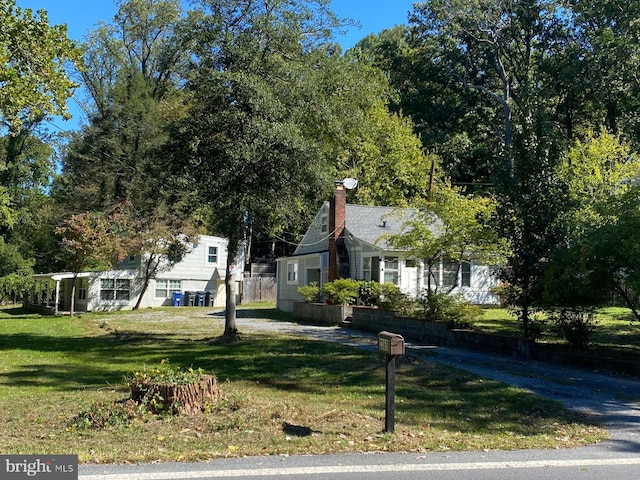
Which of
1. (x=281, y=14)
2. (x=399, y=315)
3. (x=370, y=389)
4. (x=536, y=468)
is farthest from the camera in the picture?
(x=399, y=315)

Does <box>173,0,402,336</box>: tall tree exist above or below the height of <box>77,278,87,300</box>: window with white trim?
above

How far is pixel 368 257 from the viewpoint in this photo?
2411 centimetres

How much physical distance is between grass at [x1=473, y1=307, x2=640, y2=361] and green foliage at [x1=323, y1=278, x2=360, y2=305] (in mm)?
4751

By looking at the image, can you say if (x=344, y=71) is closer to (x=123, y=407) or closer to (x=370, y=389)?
(x=370, y=389)

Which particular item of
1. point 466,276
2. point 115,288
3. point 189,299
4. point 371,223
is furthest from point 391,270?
point 115,288

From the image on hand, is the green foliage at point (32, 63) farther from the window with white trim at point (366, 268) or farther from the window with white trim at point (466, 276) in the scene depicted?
the window with white trim at point (466, 276)

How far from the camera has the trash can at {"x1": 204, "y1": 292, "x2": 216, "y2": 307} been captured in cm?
3641

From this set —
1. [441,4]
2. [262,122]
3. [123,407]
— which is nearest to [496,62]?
[441,4]

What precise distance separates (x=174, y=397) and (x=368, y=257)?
17.3 metres

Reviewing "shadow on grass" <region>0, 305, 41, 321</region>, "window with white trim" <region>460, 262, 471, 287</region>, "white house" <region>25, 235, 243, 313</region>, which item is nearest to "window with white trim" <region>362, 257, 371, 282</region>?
"window with white trim" <region>460, 262, 471, 287</region>

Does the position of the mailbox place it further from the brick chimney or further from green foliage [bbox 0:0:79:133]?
the brick chimney

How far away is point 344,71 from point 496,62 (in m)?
25.1

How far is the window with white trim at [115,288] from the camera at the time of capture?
33188mm

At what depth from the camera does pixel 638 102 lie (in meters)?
31.2
